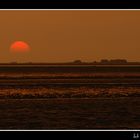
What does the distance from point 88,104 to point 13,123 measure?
7.33m

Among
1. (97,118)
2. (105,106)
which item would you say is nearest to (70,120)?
(97,118)
